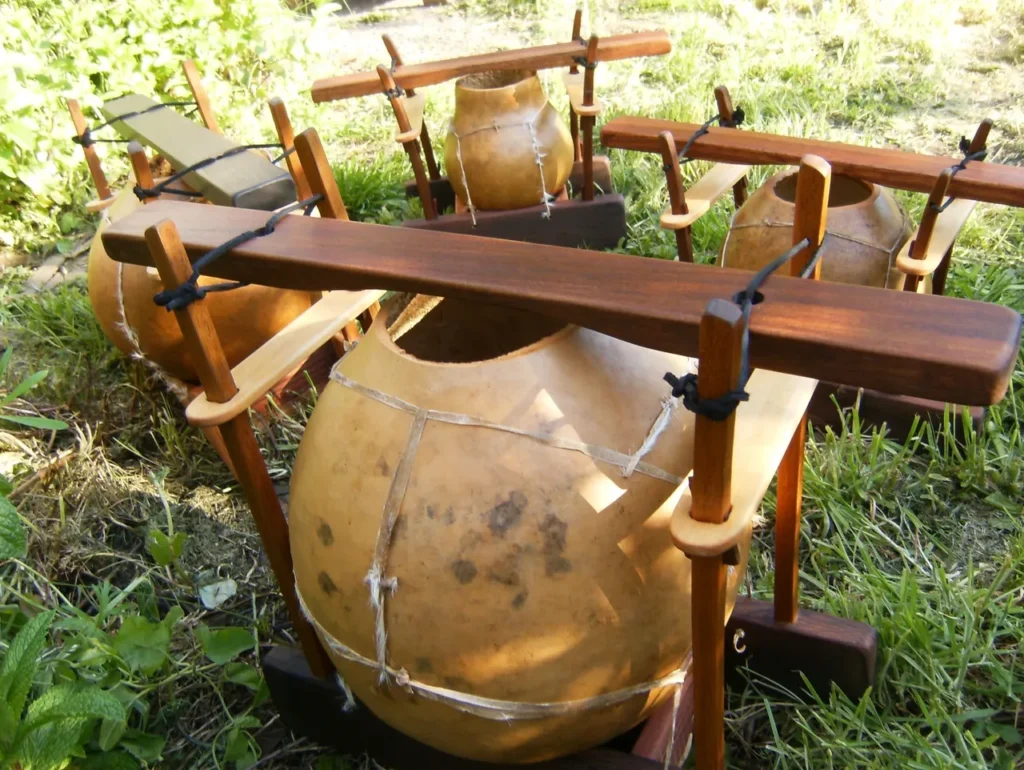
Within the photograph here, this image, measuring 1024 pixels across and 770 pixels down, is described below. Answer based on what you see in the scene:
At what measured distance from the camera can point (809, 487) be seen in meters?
2.13

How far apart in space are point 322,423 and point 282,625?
0.85 meters

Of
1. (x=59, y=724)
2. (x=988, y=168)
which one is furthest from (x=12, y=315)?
(x=988, y=168)

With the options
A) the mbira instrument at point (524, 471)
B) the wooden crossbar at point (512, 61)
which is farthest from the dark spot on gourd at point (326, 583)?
the wooden crossbar at point (512, 61)

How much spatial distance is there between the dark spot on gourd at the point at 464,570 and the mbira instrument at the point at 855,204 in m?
1.33

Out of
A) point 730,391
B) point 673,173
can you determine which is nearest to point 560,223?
point 673,173

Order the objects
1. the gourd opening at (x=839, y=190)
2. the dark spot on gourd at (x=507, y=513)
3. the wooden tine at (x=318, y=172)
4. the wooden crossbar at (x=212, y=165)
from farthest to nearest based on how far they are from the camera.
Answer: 1. the gourd opening at (x=839, y=190)
2. the wooden crossbar at (x=212, y=165)
3. the wooden tine at (x=318, y=172)
4. the dark spot on gourd at (x=507, y=513)

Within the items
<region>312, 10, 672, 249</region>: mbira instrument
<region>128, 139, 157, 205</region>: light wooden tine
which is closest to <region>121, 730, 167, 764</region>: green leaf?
<region>128, 139, 157, 205</region>: light wooden tine

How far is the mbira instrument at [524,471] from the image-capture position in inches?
40.7

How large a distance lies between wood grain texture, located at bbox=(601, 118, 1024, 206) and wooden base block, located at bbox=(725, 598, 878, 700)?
40.7 inches

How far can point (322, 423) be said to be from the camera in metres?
1.32

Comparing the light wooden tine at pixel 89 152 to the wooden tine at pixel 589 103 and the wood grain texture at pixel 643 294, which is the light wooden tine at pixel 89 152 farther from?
the wooden tine at pixel 589 103

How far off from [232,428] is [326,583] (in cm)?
27

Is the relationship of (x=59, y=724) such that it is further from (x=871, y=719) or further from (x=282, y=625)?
(x=871, y=719)

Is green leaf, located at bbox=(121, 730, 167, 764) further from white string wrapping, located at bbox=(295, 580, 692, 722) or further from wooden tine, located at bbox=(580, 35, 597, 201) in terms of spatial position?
wooden tine, located at bbox=(580, 35, 597, 201)
